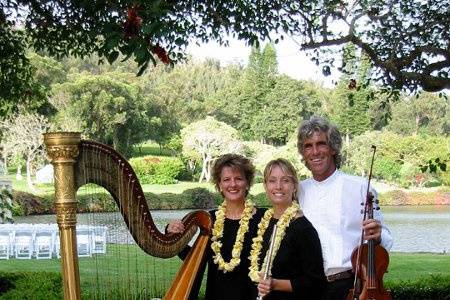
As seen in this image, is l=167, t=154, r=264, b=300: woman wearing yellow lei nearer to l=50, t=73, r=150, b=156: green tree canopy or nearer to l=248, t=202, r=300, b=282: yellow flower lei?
l=248, t=202, r=300, b=282: yellow flower lei

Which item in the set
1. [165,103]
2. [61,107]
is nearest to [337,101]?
[165,103]

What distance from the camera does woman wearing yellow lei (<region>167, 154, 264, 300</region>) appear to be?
10.5 feet

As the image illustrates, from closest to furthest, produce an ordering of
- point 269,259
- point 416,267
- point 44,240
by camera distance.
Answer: point 269,259 < point 416,267 < point 44,240

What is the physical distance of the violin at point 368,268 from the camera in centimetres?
315

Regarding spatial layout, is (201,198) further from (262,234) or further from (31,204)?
(262,234)

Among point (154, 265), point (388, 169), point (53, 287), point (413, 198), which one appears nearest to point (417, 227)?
point (413, 198)

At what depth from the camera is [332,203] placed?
10.9ft

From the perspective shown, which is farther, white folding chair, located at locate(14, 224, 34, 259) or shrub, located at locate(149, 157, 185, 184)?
shrub, located at locate(149, 157, 185, 184)

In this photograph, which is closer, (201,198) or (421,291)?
(421,291)

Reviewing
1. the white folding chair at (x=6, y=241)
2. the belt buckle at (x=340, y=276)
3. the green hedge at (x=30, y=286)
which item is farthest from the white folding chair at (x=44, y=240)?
the belt buckle at (x=340, y=276)

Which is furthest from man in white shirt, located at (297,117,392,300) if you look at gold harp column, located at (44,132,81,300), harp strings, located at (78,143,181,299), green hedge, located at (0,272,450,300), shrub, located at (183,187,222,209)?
shrub, located at (183,187,222,209)

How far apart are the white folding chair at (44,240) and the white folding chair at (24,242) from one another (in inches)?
3.3

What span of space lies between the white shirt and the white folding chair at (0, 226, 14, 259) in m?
9.69

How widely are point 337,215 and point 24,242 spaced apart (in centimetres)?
1010
